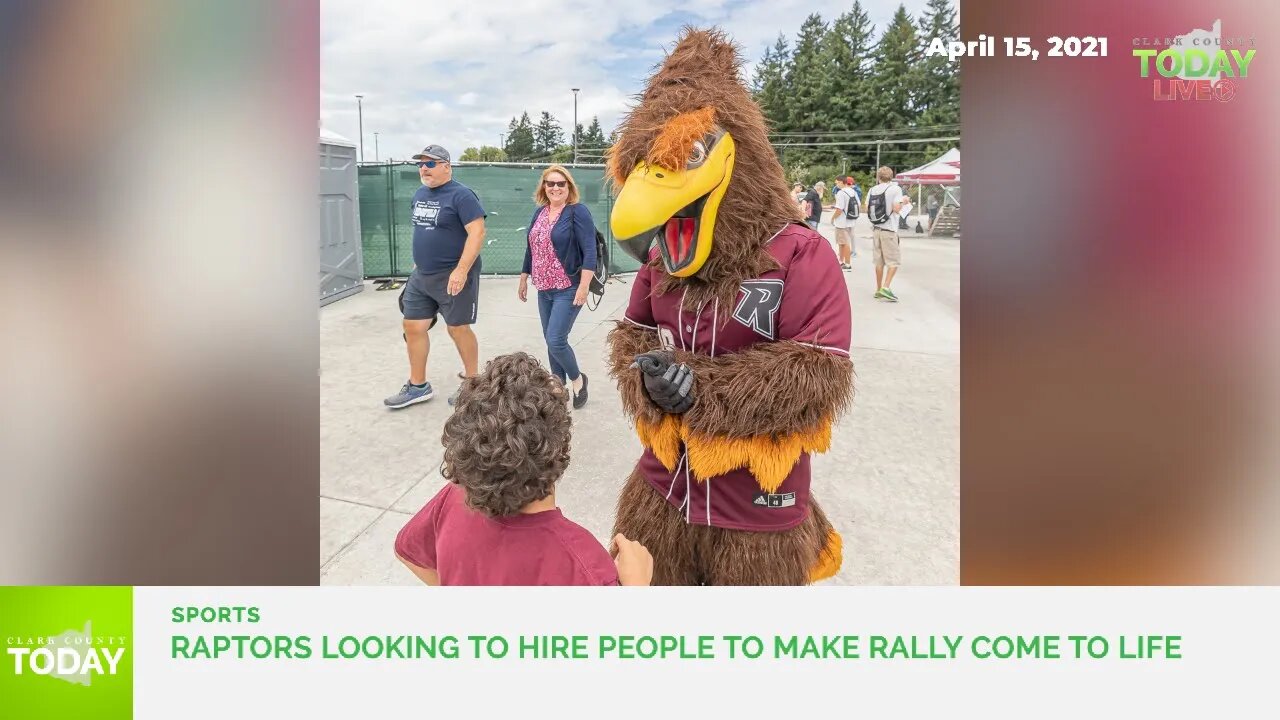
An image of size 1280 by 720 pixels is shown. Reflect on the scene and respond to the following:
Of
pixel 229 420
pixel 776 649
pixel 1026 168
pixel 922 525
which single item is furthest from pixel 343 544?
pixel 1026 168

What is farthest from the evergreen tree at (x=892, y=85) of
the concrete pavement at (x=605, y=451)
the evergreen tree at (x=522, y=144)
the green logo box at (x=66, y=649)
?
the green logo box at (x=66, y=649)

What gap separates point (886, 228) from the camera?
7.18 m

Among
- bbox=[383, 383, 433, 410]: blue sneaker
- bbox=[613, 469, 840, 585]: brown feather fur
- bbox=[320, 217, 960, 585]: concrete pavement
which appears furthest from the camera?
bbox=[383, 383, 433, 410]: blue sneaker

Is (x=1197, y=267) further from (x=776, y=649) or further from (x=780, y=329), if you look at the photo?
(x=776, y=649)

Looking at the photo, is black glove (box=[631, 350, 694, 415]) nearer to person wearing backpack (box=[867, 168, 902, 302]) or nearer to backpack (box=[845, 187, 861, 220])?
person wearing backpack (box=[867, 168, 902, 302])

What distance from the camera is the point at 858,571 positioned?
248 cm

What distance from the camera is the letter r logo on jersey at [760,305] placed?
168 cm

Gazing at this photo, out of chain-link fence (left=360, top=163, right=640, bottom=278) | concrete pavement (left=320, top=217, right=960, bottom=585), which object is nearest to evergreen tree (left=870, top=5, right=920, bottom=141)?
chain-link fence (left=360, top=163, right=640, bottom=278)

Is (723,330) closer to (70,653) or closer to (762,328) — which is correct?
(762,328)

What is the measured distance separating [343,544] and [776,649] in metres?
1.83

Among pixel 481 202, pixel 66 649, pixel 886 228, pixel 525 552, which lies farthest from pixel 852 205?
pixel 66 649

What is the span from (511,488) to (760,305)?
775mm

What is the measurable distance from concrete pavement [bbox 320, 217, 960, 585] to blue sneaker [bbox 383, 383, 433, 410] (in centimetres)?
5

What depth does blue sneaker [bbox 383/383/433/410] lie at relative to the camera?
13.5 feet
